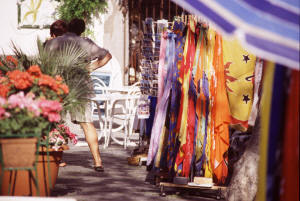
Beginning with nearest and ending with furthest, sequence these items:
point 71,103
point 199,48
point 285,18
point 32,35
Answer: point 285,18 → point 71,103 → point 199,48 → point 32,35

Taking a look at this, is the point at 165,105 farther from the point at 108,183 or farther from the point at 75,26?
the point at 75,26

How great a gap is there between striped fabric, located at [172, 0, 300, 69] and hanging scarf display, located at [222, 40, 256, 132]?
3206 millimetres

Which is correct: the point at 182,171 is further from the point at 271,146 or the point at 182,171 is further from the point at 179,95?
the point at 271,146

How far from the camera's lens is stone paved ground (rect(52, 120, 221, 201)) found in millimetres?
5809

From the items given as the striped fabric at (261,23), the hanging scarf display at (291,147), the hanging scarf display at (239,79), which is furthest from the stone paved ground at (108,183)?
the striped fabric at (261,23)

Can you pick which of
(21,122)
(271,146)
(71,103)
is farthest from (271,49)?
(71,103)

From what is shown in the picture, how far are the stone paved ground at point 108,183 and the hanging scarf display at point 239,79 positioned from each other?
1.03 meters

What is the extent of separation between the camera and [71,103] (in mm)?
5012

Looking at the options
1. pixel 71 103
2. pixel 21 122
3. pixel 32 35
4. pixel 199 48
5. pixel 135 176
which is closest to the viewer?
pixel 21 122

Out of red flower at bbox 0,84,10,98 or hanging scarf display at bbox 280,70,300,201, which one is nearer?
hanging scarf display at bbox 280,70,300,201

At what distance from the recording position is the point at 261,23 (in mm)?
2508

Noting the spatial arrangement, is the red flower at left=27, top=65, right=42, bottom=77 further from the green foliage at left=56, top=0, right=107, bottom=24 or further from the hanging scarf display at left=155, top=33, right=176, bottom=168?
the green foliage at left=56, top=0, right=107, bottom=24

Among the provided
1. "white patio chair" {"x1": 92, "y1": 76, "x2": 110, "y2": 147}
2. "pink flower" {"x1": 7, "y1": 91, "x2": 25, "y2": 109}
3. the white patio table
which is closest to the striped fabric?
"pink flower" {"x1": 7, "y1": 91, "x2": 25, "y2": 109}

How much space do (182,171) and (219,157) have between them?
43 cm
